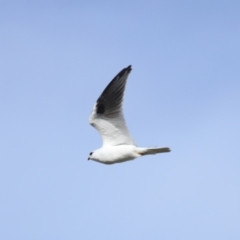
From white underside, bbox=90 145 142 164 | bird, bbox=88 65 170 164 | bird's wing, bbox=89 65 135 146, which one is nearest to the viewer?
white underside, bbox=90 145 142 164

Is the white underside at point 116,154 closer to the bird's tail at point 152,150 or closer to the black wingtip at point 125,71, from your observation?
the bird's tail at point 152,150

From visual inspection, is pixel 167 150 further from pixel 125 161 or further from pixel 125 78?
pixel 125 78

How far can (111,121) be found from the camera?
12.0 metres

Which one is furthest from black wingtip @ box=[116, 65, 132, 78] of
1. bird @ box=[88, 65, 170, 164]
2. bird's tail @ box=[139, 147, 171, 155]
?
bird's tail @ box=[139, 147, 171, 155]

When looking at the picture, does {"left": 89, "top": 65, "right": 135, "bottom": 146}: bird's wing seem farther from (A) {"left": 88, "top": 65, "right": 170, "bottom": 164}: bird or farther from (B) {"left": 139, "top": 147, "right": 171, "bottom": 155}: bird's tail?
(B) {"left": 139, "top": 147, "right": 171, "bottom": 155}: bird's tail

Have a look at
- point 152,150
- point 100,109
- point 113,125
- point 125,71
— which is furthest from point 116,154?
point 125,71

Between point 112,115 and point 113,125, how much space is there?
245mm

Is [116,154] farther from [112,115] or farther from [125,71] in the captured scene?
[125,71]

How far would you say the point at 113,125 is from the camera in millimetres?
12008

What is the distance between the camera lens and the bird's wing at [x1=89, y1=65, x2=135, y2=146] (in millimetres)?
11727

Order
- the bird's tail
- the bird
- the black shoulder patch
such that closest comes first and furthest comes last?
1. the bird's tail
2. the bird
3. the black shoulder patch

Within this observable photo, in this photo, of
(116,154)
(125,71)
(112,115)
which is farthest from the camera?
(112,115)

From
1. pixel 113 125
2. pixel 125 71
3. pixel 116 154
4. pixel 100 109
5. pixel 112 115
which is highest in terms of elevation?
pixel 125 71
